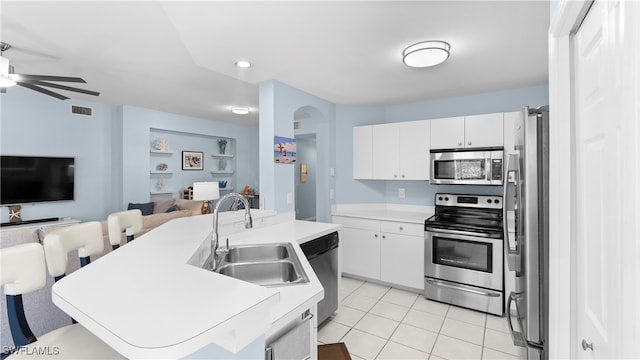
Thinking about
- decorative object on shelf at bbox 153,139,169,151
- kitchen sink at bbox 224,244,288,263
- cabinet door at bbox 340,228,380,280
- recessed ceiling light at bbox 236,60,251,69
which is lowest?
cabinet door at bbox 340,228,380,280

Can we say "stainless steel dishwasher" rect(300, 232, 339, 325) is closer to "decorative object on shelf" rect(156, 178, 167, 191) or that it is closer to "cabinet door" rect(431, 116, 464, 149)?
"cabinet door" rect(431, 116, 464, 149)

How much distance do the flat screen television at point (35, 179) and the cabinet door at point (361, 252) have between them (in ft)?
13.8

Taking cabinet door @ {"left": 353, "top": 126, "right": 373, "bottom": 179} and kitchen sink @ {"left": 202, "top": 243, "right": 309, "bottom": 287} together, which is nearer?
kitchen sink @ {"left": 202, "top": 243, "right": 309, "bottom": 287}

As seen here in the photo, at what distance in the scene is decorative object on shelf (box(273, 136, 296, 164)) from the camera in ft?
9.87

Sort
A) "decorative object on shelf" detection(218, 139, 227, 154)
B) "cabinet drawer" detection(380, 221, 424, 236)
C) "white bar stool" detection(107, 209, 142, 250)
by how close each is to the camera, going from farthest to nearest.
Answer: "decorative object on shelf" detection(218, 139, 227, 154) → "cabinet drawer" detection(380, 221, 424, 236) → "white bar stool" detection(107, 209, 142, 250)

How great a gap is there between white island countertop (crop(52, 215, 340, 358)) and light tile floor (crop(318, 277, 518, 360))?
1.41m

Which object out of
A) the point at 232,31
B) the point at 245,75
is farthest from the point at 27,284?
the point at 245,75

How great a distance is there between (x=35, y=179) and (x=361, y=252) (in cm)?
464

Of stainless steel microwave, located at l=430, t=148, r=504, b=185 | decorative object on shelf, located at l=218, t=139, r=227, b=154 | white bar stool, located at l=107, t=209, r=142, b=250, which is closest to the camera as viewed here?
white bar stool, located at l=107, t=209, r=142, b=250

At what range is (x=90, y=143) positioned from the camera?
461cm
